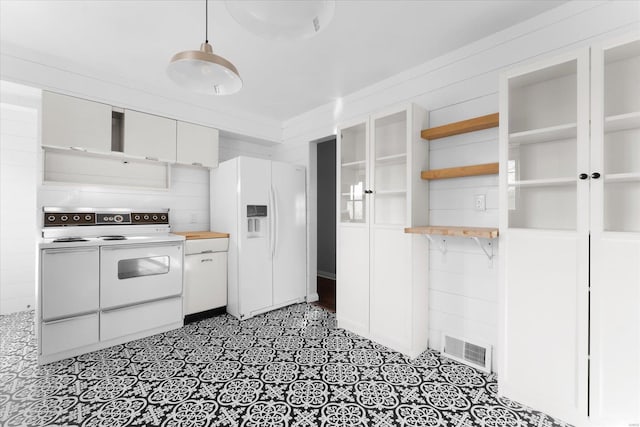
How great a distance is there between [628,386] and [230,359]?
254cm

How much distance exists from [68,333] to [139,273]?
0.68 meters

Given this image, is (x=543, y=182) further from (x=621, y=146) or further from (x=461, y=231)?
(x=461, y=231)

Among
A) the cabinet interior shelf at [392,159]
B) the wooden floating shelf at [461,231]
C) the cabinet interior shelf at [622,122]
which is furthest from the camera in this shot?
the cabinet interior shelf at [392,159]

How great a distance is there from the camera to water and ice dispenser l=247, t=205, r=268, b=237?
3.53m

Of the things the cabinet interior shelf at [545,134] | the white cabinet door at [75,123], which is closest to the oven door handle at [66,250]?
the white cabinet door at [75,123]

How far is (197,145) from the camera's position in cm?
357

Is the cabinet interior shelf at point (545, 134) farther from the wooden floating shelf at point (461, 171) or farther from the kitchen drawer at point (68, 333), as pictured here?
the kitchen drawer at point (68, 333)

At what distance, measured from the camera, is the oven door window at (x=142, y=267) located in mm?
2836

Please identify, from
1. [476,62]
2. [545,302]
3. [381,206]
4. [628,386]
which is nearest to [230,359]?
[381,206]

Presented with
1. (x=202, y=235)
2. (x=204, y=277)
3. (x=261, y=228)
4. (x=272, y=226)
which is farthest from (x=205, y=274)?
(x=272, y=226)

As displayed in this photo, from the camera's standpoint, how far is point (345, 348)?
8.74ft

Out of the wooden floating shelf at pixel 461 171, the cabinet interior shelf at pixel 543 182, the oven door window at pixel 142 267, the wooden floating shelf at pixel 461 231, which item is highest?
the wooden floating shelf at pixel 461 171

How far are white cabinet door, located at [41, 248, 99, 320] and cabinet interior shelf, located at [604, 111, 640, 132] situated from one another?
3.82 metres

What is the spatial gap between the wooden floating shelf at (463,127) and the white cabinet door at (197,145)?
8.17 ft
